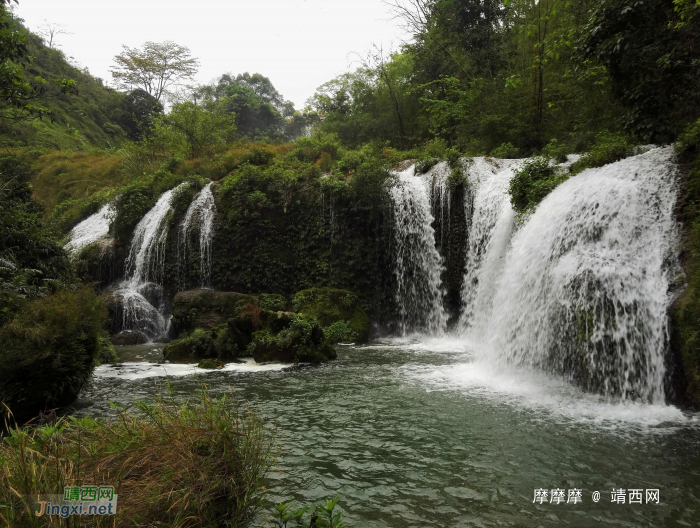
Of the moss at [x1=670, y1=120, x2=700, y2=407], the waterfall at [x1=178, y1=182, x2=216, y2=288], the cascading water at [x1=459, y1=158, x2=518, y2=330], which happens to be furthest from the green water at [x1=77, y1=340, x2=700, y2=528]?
the waterfall at [x1=178, y1=182, x2=216, y2=288]

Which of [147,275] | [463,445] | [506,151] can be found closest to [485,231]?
[506,151]

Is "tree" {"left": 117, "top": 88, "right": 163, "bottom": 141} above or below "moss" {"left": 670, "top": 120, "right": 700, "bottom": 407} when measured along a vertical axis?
above

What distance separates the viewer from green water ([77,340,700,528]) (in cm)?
371

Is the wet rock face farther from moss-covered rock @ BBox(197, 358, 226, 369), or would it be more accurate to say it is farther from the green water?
the green water

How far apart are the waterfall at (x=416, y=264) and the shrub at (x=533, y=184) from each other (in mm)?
3622

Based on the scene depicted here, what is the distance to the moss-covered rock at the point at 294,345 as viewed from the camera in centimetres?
1009

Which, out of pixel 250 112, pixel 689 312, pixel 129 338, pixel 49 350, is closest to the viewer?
pixel 49 350

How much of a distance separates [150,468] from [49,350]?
4264 millimetres

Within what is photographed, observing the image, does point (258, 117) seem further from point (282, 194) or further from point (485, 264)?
point (485, 264)

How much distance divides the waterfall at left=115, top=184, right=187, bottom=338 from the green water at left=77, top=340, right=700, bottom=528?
6011 millimetres

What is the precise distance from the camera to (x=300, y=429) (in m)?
5.64

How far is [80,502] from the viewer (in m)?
2.14

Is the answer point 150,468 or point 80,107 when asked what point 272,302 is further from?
point 80,107

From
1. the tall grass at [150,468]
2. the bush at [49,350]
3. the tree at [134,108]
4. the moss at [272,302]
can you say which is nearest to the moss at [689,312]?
the tall grass at [150,468]
